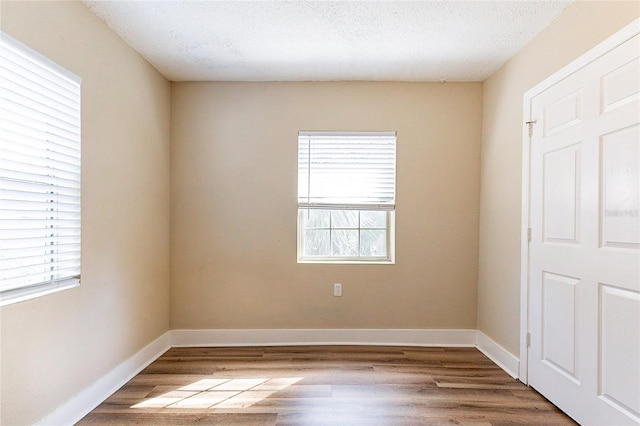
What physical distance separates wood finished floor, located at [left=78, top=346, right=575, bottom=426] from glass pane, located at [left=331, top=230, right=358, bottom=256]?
2.89 feet

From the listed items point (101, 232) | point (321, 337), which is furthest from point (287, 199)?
point (101, 232)

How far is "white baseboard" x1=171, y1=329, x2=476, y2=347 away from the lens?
11.1 feet

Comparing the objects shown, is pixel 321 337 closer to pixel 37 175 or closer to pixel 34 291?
pixel 34 291

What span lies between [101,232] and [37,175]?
23.0 inches

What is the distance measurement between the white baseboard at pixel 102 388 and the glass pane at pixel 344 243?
1.77m

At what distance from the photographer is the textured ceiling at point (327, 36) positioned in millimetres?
2215

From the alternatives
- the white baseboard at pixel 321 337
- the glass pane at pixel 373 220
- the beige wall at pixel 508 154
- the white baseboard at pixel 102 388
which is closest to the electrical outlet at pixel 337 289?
the white baseboard at pixel 321 337

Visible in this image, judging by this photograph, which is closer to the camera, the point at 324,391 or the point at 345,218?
the point at 324,391

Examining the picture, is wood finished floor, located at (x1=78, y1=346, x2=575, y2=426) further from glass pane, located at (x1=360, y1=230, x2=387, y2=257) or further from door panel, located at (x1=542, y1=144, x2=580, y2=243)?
door panel, located at (x1=542, y1=144, x2=580, y2=243)

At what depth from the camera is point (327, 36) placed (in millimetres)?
2559

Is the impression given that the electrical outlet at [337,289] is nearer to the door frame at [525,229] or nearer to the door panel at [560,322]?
the door frame at [525,229]

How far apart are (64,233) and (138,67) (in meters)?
1.48

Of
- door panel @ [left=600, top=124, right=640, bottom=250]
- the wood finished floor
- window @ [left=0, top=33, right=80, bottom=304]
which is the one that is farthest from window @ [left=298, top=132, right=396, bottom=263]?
window @ [left=0, top=33, right=80, bottom=304]

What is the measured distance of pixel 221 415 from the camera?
220 cm
